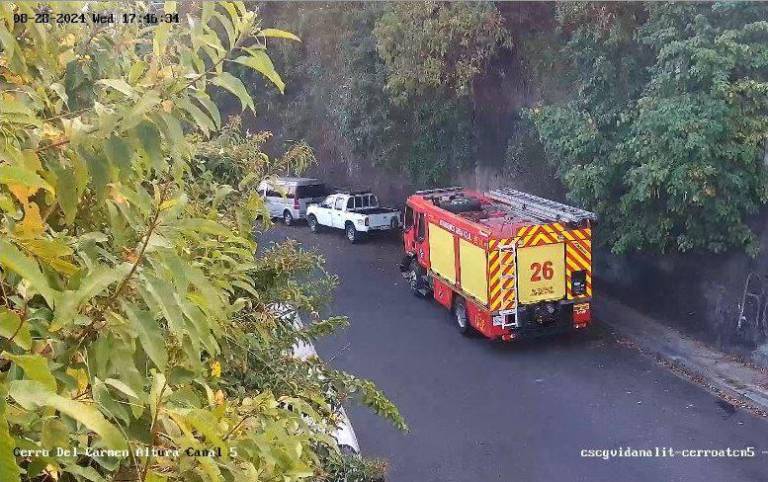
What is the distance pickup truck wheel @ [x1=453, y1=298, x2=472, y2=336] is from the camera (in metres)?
13.9

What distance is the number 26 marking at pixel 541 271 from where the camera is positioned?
1280 cm

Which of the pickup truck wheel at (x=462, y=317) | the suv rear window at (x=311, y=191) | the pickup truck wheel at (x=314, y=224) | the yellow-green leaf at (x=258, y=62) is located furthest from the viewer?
the suv rear window at (x=311, y=191)

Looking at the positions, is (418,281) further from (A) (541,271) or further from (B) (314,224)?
(B) (314,224)

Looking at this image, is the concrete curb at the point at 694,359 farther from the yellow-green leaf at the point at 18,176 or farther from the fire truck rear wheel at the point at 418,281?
the yellow-green leaf at the point at 18,176

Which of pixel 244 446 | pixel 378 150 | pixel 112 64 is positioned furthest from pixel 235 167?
pixel 378 150

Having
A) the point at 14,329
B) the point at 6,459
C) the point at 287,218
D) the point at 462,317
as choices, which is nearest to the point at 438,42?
the point at 462,317

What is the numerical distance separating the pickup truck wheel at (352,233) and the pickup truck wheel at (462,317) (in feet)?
25.8

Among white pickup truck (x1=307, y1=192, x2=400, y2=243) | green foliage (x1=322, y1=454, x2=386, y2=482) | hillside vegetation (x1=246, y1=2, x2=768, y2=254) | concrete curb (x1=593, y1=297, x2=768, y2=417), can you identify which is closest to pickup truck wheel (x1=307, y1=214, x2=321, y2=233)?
white pickup truck (x1=307, y1=192, x2=400, y2=243)

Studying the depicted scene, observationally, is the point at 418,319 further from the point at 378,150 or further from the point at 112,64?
the point at 112,64

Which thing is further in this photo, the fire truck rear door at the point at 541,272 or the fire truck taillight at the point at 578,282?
the fire truck taillight at the point at 578,282

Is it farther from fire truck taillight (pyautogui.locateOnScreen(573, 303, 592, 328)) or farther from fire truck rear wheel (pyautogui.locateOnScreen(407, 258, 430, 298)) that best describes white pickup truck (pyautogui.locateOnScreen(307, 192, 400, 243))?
fire truck taillight (pyautogui.locateOnScreen(573, 303, 592, 328))

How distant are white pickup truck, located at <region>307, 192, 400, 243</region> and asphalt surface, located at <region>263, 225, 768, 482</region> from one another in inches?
272

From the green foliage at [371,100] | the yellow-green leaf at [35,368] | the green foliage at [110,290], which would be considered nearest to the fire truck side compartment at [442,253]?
the green foliage at [371,100]

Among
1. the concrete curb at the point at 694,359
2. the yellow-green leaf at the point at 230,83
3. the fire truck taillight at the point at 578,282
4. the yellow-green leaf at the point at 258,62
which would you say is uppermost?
the yellow-green leaf at the point at 258,62
